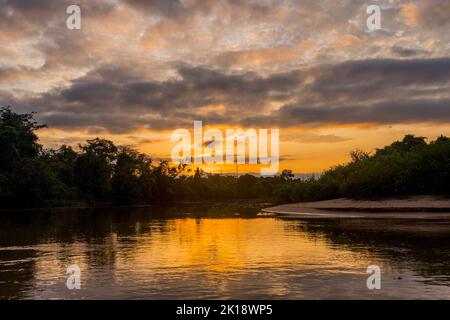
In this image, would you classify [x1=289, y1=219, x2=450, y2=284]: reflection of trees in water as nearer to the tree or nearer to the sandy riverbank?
the sandy riverbank

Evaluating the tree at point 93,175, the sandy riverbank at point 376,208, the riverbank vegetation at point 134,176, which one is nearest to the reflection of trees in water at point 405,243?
the sandy riverbank at point 376,208

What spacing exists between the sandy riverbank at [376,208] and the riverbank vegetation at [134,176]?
11.8 feet

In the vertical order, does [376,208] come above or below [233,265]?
above

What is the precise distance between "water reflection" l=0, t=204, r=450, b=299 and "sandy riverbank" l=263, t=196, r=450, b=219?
76.5 feet

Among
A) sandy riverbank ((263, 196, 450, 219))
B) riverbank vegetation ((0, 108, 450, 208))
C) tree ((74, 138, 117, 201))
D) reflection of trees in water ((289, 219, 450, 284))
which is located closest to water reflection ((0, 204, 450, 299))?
reflection of trees in water ((289, 219, 450, 284))

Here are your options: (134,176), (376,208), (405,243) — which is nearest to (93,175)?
(134,176)

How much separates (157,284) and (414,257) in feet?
42.6

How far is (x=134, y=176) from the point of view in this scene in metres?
155

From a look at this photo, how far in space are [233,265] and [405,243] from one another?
12477 mm

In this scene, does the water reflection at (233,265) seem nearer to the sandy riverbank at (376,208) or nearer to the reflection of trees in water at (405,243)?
the reflection of trees in water at (405,243)

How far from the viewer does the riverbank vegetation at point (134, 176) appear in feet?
246

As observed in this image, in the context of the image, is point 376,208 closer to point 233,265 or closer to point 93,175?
point 233,265
